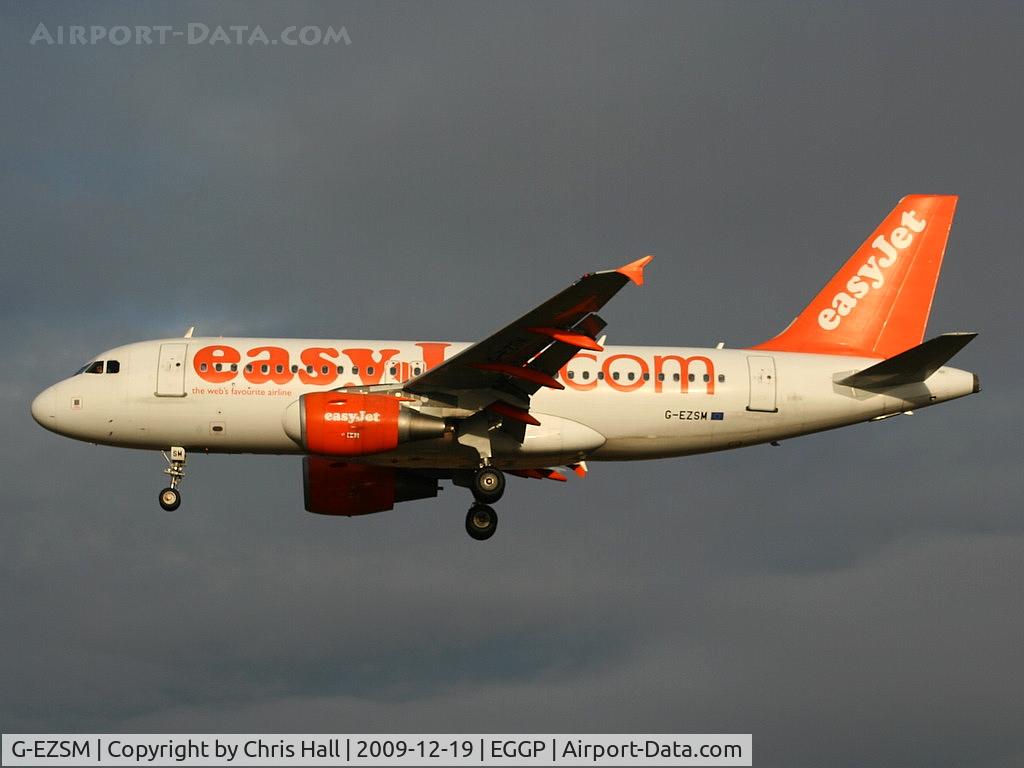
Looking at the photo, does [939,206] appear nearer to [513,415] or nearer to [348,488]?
[513,415]

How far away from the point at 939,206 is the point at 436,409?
659 inches

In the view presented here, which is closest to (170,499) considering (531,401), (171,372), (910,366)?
(171,372)

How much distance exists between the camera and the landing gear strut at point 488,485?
44.0m

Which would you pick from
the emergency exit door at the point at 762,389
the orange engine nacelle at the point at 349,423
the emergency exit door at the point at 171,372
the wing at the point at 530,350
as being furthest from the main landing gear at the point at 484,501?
the emergency exit door at the point at 171,372

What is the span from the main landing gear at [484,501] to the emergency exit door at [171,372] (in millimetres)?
7744

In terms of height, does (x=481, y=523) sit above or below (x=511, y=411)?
below

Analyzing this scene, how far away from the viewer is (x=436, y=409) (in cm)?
4309

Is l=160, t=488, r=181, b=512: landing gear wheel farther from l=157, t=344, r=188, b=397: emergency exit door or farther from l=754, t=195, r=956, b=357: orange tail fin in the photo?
l=754, t=195, r=956, b=357: orange tail fin

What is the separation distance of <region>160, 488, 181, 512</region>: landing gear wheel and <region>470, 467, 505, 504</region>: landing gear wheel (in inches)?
298

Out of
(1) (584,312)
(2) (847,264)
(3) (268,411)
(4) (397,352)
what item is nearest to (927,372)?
(2) (847,264)

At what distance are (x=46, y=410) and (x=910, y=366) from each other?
22.0 metres

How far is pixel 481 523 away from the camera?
148 ft

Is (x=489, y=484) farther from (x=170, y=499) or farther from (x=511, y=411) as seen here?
(x=170, y=499)

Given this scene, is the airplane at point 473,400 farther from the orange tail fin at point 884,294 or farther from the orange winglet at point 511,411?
the orange tail fin at point 884,294
